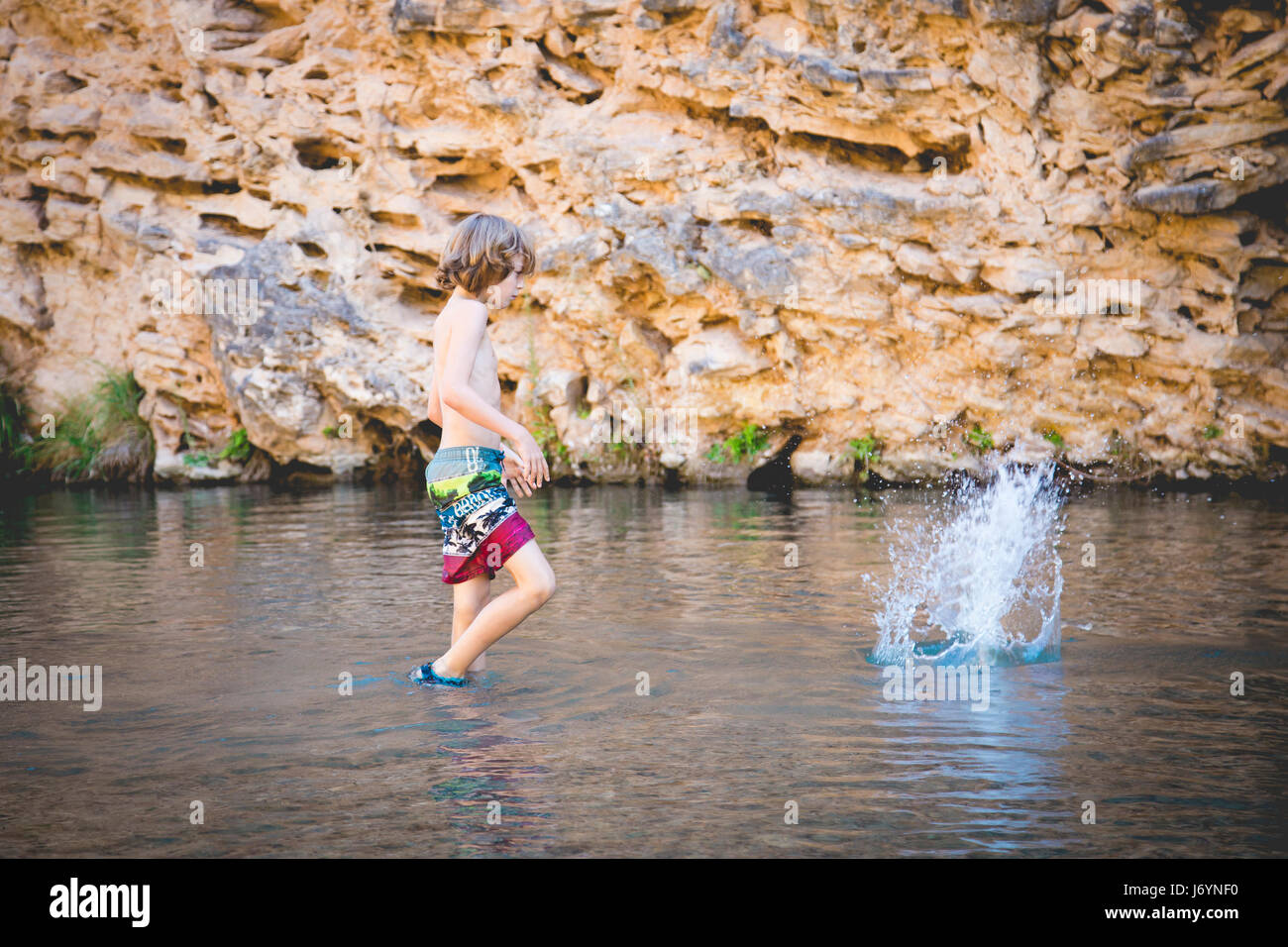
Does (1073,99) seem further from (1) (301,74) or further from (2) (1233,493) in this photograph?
(1) (301,74)

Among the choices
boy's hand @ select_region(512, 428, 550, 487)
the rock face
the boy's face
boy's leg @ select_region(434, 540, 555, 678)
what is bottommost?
boy's leg @ select_region(434, 540, 555, 678)

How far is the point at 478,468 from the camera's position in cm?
455

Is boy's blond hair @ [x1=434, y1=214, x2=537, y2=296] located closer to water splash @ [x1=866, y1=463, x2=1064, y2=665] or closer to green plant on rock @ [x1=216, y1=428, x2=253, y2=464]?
water splash @ [x1=866, y1=463, x2=1064, y2=665]

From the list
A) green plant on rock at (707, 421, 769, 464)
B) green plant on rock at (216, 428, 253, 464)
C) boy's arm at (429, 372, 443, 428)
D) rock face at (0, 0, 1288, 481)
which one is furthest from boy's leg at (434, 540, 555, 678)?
green plant on rock at (216, 428, 253, 464)

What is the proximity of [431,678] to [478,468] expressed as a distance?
848 mm

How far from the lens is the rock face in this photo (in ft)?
40.2

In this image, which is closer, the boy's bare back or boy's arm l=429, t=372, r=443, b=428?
the boy's bare back

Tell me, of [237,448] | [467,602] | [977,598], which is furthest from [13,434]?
[977,598]

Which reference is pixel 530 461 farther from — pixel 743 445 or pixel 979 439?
pixel 743 445

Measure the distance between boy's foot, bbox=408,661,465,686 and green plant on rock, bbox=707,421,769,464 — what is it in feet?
34.2

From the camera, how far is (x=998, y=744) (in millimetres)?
3615

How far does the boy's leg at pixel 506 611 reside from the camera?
14.7ft

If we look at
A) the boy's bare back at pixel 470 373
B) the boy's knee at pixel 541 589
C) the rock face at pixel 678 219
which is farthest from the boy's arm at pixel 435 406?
the rock face at pixel 678 219

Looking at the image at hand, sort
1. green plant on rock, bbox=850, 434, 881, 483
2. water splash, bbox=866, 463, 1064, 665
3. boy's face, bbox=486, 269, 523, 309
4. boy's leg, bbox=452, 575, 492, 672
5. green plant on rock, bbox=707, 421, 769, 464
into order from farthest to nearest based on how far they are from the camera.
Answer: green plant on rock, bbox=707, 421, 769, 464, green plant on rock, bbox=850, 434, 881, 483, water splash, bbox=866, 463, 1064, 665, boy's leg, bbox=452, 575, 492, 672, boy's face, bbox=486, 269, 523, 309
